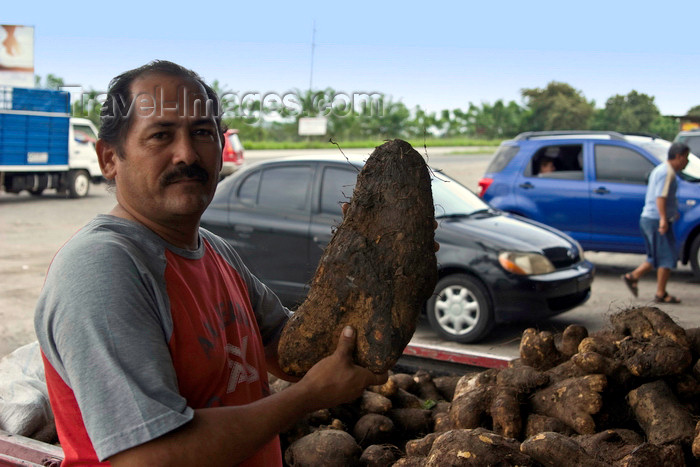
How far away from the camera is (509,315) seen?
6.76 metres

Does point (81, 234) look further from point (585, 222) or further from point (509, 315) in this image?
point (585, 222)

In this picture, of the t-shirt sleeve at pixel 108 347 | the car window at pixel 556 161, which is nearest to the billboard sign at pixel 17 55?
the car window at pixel 556 161

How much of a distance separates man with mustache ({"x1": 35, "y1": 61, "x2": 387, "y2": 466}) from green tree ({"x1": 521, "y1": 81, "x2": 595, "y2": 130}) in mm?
45081

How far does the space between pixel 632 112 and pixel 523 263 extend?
102ft

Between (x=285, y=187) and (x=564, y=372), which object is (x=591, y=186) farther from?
(x=564, y=372)

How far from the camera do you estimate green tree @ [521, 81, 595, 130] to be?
45875 millimetres

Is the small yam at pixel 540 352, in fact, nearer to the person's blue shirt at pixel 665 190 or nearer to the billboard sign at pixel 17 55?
the person's blue shirt at pixel 665 190

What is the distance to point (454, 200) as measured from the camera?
7.59 meters

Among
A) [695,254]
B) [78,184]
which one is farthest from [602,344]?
[78,184]

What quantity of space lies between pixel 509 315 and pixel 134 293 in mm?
5605

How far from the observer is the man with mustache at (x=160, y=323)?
4.85ft

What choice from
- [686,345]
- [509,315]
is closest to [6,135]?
[509,315]

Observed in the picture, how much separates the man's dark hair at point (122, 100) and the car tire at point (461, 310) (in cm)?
527

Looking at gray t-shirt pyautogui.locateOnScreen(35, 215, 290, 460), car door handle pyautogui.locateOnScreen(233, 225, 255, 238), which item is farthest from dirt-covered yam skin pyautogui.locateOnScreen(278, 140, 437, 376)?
car door handle pyautogui.locateOnScreen(233, 225, 255, 238)
